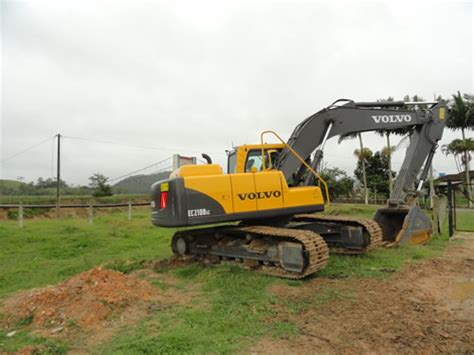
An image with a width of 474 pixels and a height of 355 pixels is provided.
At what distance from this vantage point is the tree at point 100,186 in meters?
31.9

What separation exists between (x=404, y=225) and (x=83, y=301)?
23.5ft

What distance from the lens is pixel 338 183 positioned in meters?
40.0

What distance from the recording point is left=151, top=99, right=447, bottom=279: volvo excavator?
21.9ft

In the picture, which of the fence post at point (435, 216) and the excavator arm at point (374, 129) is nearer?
the excavator arm at point (374, 129)

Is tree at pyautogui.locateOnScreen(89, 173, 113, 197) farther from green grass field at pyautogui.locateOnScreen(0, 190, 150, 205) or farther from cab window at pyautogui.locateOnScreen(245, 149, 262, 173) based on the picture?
cab window at pyautogui.locateOnScreen(245, 149, 262, 173)

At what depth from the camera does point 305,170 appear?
25.8 feet

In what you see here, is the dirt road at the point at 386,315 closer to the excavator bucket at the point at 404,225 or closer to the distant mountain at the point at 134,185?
the excavator bucket at the point at 404,225

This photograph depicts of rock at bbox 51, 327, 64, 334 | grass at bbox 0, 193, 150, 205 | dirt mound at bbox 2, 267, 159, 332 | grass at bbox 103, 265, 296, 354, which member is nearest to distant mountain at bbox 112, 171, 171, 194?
grass at bbox 0, 193, 150, 205

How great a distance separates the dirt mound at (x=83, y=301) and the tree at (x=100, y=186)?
27172mm

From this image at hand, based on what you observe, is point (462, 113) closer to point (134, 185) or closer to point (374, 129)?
point (374, 129)

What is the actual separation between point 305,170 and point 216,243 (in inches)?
96.8

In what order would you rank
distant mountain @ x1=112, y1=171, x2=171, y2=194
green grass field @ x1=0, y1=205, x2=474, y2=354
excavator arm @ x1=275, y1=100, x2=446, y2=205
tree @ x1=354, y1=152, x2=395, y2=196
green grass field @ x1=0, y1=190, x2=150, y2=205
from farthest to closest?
tree @ x1=354, y1=152, x2=395, y2=196
distant mountain @ x1=112, y1=171, x2=171, y2=194
green grass field @ x1=0, y1=190, x2=150, y2=205
excavator arm @ x1=275, y1=100, x2=446, y2=205
green grass field @ x1=0, y1=205, x2=474, y2=354

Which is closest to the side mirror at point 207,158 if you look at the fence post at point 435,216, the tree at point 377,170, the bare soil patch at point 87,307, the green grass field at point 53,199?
the bare soil patch at point 87,307

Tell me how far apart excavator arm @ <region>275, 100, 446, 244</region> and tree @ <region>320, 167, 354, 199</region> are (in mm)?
28303
